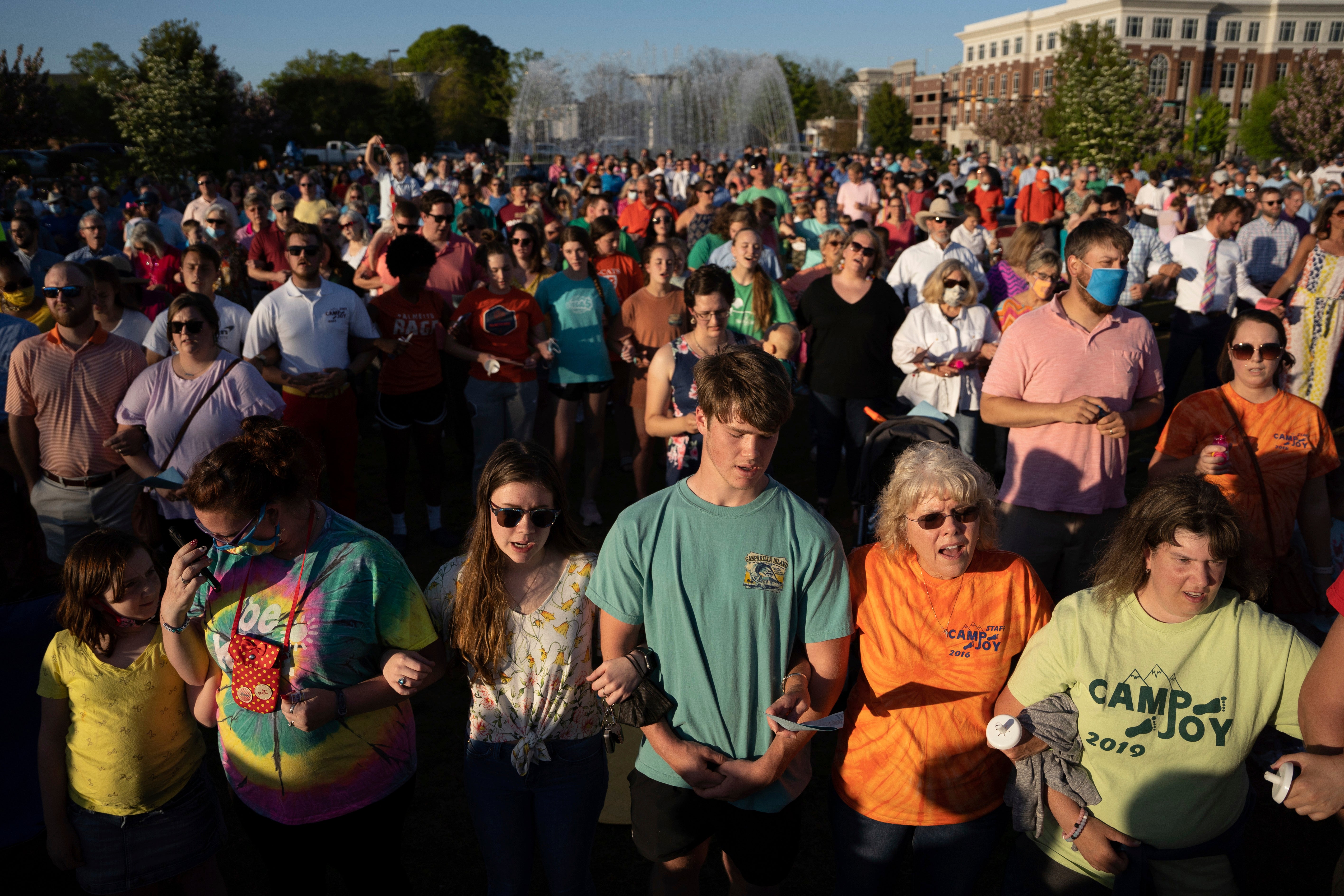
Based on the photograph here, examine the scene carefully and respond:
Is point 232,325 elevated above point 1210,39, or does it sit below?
below

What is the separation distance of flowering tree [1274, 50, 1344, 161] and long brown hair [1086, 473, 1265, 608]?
4245 cm

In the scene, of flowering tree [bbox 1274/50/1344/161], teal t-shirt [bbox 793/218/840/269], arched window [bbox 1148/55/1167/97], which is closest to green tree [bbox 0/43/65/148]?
teal t-shirt [bbox 793/218/840/269]

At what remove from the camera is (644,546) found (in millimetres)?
2441

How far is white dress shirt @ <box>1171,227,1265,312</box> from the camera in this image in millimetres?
7945

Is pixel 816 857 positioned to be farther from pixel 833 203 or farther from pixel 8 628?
pixel 833 203

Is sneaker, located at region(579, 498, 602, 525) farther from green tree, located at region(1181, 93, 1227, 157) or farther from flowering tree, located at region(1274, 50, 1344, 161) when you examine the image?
green tree, located at region(1181, 93, 1227, 157)

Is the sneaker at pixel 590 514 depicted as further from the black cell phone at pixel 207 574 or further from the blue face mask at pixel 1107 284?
the black cell phone at pixel 207 574

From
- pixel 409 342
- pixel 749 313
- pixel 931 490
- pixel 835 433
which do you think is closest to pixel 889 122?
pixel 749 313

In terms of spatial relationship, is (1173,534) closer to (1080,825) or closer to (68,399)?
(1080,825)

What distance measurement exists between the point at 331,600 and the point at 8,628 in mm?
1826

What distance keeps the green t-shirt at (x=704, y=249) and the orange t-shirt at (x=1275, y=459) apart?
5278 millimetres

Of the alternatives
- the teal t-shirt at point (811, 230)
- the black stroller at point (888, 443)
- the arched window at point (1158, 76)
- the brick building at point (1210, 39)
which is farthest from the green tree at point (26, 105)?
the arched window at point (1158, 76)

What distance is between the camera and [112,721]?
275 centimetres

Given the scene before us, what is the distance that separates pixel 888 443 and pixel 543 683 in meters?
2.49
